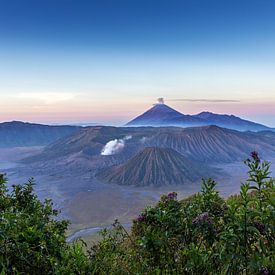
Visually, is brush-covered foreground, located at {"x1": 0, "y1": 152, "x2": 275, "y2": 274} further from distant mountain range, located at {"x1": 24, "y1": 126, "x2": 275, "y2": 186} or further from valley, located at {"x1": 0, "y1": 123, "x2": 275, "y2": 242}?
distant mountain range, located at {"x1": 24, "y1": 126, "x2": 275, "y2": 186}

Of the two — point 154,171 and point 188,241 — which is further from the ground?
point 188,241

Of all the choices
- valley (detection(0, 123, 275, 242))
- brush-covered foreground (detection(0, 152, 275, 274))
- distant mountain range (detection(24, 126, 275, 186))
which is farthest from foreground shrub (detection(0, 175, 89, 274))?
distant mountain range (detection(24, 126, 275, 186))

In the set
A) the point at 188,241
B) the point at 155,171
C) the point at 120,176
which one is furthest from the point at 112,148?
the point at 188,241

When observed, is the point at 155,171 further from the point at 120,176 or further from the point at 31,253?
the point at 31,253

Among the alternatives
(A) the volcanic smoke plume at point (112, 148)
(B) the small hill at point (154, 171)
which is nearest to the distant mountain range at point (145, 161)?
(B) the small hill at point (154, 171)

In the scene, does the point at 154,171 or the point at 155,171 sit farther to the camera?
the point at 155,171
